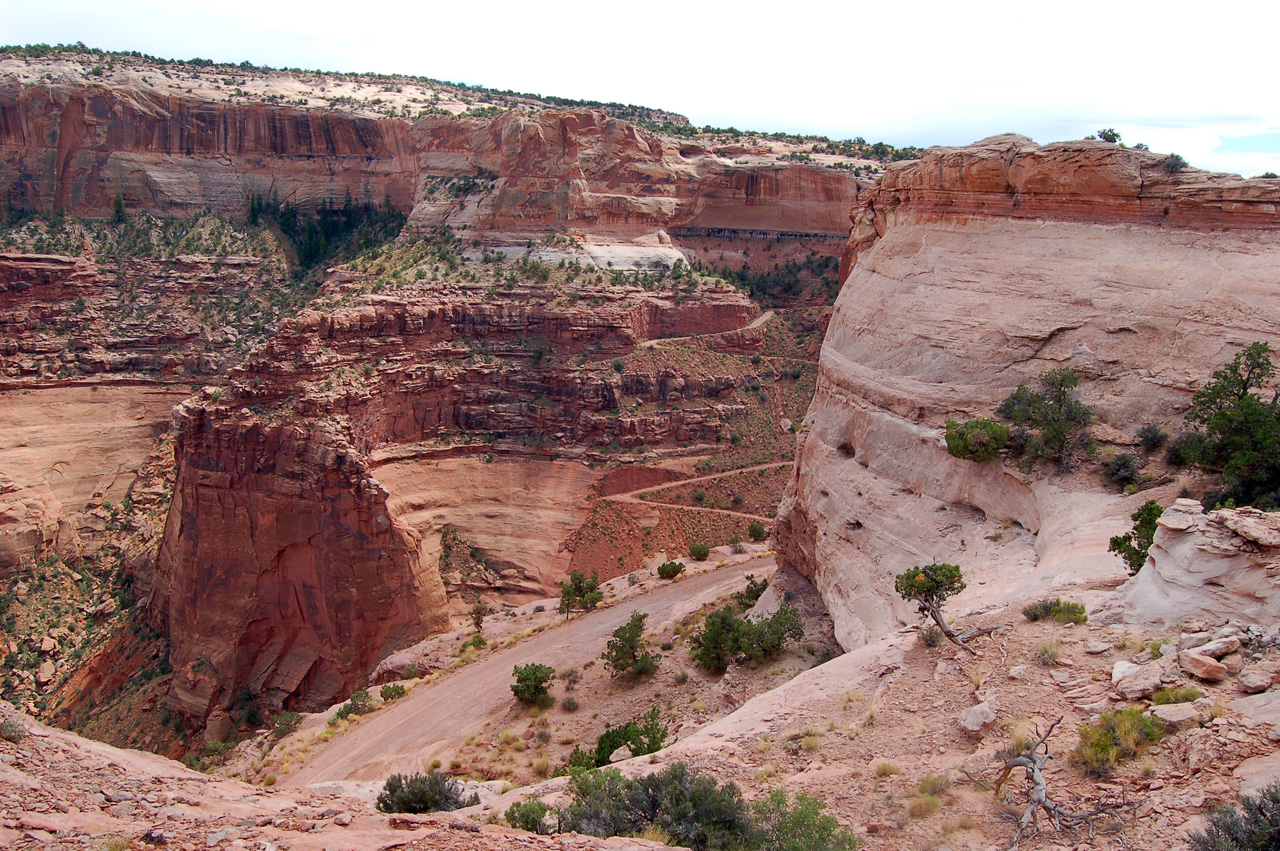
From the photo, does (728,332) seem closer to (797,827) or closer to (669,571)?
(669,571)

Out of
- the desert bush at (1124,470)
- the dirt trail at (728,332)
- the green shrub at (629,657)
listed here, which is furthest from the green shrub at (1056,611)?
the dirt trail at (728,332)

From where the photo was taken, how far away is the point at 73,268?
→ 5925 centimetres

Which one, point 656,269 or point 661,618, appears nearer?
point 661,618

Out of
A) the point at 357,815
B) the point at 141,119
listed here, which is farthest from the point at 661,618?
the point at 141,119

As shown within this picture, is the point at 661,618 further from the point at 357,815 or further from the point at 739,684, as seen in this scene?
the point at 357,815

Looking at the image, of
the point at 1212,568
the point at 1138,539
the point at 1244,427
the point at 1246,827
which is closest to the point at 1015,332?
the point at 1244,427

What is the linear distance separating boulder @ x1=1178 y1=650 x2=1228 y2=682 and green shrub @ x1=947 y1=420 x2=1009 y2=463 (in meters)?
8.66

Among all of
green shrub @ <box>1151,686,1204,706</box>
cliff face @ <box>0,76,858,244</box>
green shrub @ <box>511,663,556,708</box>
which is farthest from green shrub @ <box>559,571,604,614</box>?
cliff face @ <box>0,76,858,244</box>

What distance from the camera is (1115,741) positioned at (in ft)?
35.2

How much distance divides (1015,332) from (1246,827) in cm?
1567

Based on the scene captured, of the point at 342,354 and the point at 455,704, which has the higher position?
the point at 342,354

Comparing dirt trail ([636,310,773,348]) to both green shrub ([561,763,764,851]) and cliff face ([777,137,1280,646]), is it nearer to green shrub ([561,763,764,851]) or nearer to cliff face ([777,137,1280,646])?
cliff face ([777,137,1280,646])

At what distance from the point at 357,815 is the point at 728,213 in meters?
Result: 62.2

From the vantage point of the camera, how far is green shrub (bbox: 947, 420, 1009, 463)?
1984 centimetres
